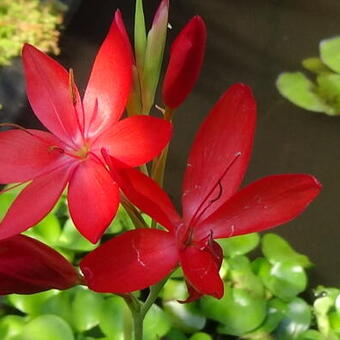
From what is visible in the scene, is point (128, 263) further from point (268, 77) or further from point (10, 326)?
point (268, 77)

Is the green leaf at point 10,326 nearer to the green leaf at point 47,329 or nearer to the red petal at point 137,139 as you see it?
the green leaf at point 47,329

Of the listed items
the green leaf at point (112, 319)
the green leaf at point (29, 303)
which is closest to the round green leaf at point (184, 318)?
the green leaf at point (112, 319)

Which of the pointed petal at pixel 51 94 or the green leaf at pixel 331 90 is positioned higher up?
the pointed petal at pixel 51 94

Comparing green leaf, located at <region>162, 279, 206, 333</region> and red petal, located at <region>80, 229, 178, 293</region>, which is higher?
red petal, located at <region>80, 229, 178, 293</region>

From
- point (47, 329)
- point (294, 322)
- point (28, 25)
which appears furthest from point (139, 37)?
point (28, 25)

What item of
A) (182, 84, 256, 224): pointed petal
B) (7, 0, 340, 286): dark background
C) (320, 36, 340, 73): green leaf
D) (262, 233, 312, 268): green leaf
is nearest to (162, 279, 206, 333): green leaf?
(262, 233, 312, 268): green leaf

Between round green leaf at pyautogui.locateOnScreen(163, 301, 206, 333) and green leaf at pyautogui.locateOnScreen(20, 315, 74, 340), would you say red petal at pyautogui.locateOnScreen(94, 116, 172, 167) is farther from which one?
round green leaf at pyautogui.locateOnScreen(163, 301, 206, 333)

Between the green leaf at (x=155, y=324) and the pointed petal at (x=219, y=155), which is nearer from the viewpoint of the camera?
the pointed petal at (x=219, y=155)
